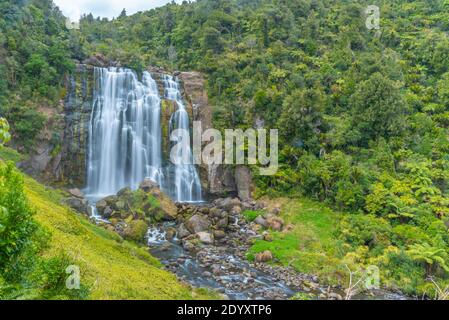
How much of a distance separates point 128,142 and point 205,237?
553 inches

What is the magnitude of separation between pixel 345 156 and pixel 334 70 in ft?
38.2

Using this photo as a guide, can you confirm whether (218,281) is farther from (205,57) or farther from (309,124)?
(205,57)

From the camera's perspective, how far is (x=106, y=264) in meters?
11.8

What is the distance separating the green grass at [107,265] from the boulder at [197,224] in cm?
473

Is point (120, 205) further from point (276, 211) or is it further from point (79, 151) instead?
point (276, 211)

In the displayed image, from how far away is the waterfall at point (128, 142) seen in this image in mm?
29141

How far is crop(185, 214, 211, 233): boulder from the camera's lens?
21.0 meters

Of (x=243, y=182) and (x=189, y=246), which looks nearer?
(x=189, y=246)

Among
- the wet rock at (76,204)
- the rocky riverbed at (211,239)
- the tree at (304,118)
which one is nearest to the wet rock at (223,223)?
the rocky riverbed at (211,239)

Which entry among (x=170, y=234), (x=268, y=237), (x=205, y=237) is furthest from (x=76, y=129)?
(x=268, y=237)

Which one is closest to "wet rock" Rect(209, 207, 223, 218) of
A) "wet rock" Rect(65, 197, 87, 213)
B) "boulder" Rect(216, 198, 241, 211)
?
"boulder" Rect(216, 198, 241, 211)

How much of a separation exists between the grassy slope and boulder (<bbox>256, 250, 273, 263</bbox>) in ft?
17.8

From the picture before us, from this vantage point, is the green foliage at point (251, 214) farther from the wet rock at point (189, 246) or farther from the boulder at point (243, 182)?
the wet rock at point (189, 246)

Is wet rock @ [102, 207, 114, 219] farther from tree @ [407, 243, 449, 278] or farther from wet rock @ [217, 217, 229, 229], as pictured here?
tree @ [407, 243, 449, 278]
